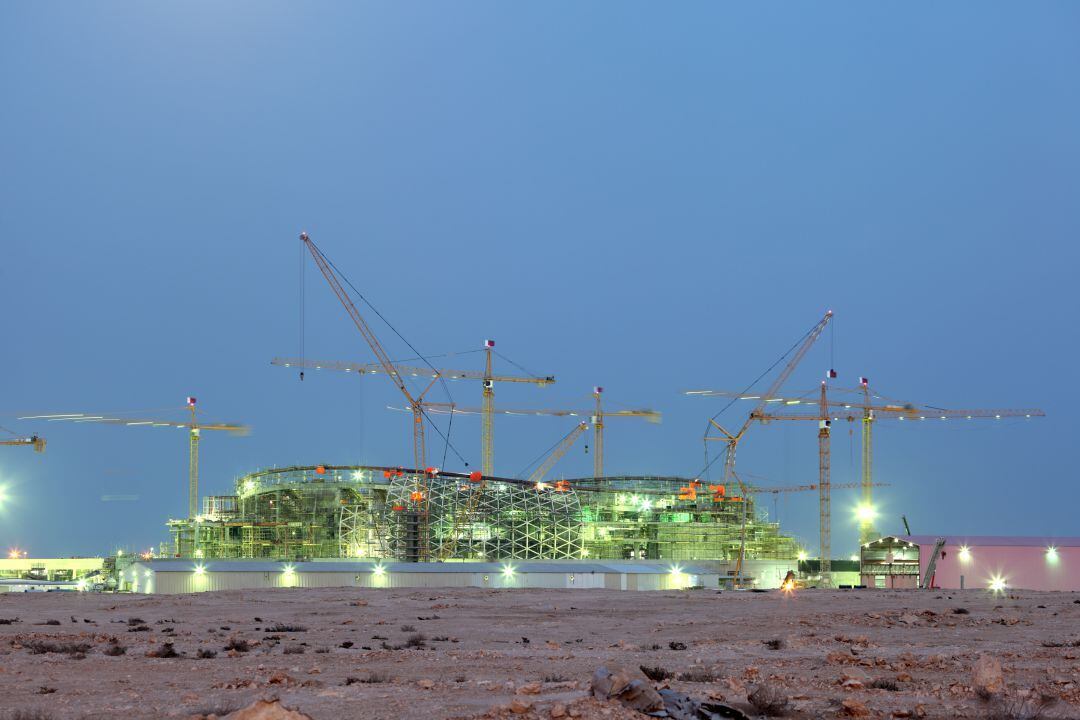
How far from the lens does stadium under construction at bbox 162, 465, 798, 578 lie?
463ft

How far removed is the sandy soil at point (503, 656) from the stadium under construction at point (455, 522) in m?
85.0

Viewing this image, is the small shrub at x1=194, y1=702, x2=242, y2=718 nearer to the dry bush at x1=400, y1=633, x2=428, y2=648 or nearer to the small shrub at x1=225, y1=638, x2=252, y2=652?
the small shrub at x1=225, y1=638, x2=252, y2=652

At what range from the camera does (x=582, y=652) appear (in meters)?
30.0

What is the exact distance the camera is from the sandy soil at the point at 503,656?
18.5 metres

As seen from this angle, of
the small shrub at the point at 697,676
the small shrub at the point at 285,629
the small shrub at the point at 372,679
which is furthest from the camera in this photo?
the small shrub at the point at 285,629

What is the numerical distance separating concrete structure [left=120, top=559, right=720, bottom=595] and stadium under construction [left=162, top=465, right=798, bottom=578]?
43.5 m

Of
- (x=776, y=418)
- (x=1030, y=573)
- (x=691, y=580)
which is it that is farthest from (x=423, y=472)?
(x=1030, y=573)

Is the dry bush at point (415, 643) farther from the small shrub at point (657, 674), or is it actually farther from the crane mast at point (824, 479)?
the crane mast at point (824, 479)

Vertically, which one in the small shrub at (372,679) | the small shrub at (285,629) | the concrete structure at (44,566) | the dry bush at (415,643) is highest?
the small shrub at (372,679)

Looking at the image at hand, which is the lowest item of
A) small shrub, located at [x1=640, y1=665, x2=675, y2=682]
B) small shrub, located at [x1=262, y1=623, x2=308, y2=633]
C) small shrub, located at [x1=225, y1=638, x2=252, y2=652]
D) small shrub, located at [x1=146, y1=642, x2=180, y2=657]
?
small shrub, located at [x1=262, y1=623, x2=308, y2=633]

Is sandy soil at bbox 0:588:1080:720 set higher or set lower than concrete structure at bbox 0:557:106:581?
higher

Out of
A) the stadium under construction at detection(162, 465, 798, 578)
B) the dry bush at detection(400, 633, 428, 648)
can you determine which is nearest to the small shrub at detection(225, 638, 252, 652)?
the dry bush at detection(400, 633, 428, 648)

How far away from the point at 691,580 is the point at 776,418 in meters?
84.0

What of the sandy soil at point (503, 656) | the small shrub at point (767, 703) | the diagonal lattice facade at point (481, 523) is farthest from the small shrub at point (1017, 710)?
the diagonal lattice facade at point (481, 523)
